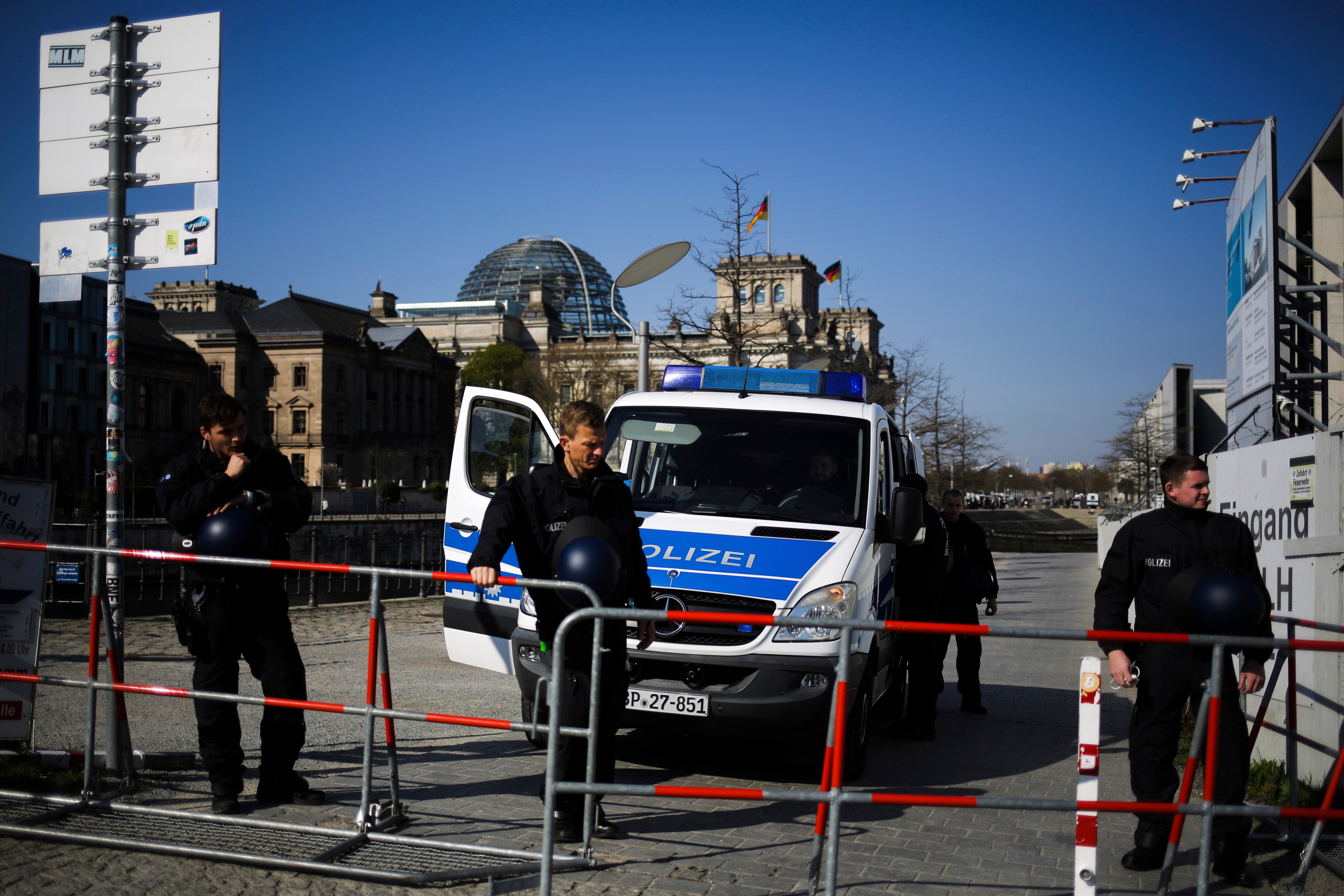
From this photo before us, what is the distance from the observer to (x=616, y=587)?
482 centimetres

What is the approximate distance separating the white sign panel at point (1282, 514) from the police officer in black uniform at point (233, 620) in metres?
5.24

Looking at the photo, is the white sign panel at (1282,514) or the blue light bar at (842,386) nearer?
the white sign panel at (1282,514)

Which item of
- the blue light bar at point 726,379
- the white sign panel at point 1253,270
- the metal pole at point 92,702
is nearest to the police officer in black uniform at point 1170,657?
the blue light bar at point 726,379

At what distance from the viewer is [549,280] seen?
147875 mm

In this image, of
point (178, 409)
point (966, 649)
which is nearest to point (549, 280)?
point (178, 409)

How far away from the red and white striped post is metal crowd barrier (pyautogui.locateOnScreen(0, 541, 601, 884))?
191 cm

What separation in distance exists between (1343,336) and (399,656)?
71.2 ft

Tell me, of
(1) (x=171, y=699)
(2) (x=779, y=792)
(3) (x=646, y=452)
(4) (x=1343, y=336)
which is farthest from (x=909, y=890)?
(4) (x=1343, y=336)

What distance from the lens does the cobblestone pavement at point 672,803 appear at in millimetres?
4609

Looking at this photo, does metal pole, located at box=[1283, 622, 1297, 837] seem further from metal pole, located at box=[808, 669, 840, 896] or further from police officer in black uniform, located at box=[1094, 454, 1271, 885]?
metal pole, located at box=[808, 669, 840, 896]

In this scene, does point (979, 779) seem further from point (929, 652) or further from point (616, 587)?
point (616, 587)

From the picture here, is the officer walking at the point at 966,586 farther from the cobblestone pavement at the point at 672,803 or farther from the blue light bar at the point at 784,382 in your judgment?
the blue light bar at the point at 784,382

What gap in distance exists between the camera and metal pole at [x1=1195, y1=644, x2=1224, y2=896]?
3941mm

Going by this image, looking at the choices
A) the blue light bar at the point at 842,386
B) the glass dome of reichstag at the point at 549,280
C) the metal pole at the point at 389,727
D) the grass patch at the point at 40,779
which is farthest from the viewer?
the glass dome of reichstag at the point at 549,280
